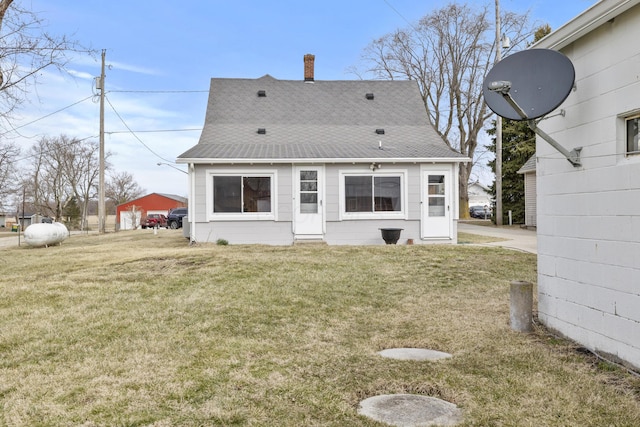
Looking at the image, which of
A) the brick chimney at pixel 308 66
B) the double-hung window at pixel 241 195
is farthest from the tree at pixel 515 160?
the double-hung window at pixel 241 195

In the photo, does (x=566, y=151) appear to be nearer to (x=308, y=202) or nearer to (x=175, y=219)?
(x=308, y=202)

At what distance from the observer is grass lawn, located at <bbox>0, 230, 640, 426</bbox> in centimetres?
326

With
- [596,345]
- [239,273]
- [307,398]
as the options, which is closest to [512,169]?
[239,273]

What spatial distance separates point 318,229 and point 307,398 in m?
10.4

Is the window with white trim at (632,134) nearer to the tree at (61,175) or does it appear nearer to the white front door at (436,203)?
the white front door at (436,203)

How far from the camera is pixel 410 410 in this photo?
3283 millimetres

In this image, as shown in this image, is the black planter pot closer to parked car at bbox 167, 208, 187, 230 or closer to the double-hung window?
the double-hung window

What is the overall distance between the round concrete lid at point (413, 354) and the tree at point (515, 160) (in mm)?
23715

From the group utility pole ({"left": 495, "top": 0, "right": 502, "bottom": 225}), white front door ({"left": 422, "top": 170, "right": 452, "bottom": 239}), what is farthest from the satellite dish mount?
utility pole ({"left": 495, "top": 0, "right": 502, "bottom": 225})

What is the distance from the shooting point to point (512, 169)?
88.3 feet

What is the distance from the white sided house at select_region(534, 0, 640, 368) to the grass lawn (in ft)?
1.15

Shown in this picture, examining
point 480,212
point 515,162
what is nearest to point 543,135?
point 515,162

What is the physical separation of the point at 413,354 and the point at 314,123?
12.4m

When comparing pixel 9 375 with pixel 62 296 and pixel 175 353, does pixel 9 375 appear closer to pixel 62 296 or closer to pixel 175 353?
pixel 175 353
